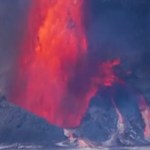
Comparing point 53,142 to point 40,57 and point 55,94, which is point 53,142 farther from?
point 40,57

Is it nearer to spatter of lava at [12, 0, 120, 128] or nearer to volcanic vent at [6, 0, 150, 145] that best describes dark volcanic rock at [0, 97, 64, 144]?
volcanic vent at [6, 0, 150, 145]

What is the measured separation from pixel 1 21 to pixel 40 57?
2341 millimetres

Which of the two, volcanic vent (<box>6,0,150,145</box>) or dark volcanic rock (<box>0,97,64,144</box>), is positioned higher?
volcanic vent (<box>6,0,150,145</box>)

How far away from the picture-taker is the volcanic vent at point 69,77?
14.9 meters

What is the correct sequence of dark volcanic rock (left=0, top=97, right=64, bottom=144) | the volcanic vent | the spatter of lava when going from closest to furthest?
1. dark volcanic rock (left=0, top=97, right=64, bottom=144)
2. the volcanic vent
3. the spatter of lava

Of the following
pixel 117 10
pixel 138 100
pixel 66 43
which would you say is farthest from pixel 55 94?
pixel 117 10

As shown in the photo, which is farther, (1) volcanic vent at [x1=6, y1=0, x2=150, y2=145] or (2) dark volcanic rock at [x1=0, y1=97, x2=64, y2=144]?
(1) volcanic vent at [x1=6, y1=0, x2=150, y2=145]

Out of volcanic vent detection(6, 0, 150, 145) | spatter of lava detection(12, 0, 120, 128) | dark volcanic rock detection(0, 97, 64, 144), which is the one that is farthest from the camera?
spatter of lava detection(12, 0, 120, 128)

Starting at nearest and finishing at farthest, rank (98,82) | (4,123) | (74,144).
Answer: (74,144)
(4,123)
(98,82)

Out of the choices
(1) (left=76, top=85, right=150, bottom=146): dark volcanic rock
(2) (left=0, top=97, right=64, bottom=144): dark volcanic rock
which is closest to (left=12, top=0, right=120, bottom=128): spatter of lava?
(1) (left=76, top=85, right=150, bottom=146): dark volcanic rock

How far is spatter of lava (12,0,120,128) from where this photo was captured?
15617 mm

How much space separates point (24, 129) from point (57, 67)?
327 cm

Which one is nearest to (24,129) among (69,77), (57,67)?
(69,77)

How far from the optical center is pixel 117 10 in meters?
16.2
